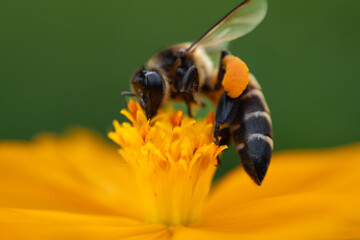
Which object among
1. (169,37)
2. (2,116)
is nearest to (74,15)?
(169,37)

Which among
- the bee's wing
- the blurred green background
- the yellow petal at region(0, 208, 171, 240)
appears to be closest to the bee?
the bee's wing

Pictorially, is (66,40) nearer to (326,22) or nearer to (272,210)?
(326,22)

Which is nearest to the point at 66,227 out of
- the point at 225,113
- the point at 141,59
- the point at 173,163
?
the point at 173,163

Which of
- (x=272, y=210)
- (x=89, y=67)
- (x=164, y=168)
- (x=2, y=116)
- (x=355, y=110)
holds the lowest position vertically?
(x=272, y=210)

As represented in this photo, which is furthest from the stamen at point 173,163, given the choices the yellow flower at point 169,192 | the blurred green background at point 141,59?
the blurred green background at point 141,59

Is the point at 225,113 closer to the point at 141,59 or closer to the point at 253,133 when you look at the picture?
the point at 253,133

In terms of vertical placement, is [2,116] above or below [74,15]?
below

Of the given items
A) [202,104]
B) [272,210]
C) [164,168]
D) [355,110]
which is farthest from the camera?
[355,110]

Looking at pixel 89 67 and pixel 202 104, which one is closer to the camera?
pixel 202 104

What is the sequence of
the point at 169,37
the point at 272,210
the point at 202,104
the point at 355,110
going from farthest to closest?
the point at 169,37 → the point at 355,110 → the point at 202,104 → the point at 272,210

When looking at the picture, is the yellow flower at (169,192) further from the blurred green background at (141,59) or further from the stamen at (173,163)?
the blurred green background at (141,59)
